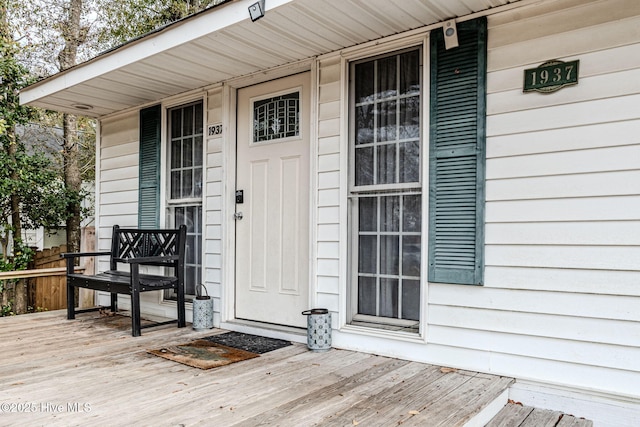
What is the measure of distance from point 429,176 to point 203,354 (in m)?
1.85

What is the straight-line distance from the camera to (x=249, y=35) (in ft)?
9.85

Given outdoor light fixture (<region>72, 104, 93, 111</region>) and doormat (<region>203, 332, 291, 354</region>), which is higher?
outdoor light fixture (<region>72, 104, 93, 111</region>)

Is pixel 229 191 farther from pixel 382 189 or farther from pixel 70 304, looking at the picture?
pixel 70 304

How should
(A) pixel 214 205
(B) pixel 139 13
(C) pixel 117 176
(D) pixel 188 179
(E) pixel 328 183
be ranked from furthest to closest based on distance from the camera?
(B) pixel 139 13 → (C) pixel 117 176 → (D) pixel 188 179 → (A) pixel 214 205 → (E) pixel 328 183

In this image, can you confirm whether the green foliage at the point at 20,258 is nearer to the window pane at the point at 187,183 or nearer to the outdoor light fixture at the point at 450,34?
the window pane at the point at 187,183

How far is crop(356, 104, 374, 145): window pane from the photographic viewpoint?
322cm

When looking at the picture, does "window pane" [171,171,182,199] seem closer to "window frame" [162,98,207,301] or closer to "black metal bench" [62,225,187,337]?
"window frame" [162,98,207,301]

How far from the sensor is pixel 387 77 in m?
3.15

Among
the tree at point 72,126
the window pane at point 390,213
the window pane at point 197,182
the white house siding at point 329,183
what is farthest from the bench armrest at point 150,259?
the tree at point 72,126

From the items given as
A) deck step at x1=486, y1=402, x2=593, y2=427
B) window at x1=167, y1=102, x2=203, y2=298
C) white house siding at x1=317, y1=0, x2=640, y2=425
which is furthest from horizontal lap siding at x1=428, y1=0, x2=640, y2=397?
window at x1=167, y1=102, x2=203, y2=298

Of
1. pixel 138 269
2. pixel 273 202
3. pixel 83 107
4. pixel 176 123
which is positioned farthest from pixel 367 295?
pixel 83 107

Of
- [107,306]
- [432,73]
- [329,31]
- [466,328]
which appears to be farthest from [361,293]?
[107,306]

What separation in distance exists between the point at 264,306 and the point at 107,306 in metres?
2.21

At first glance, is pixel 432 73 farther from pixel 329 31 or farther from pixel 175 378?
pixel 175 378
